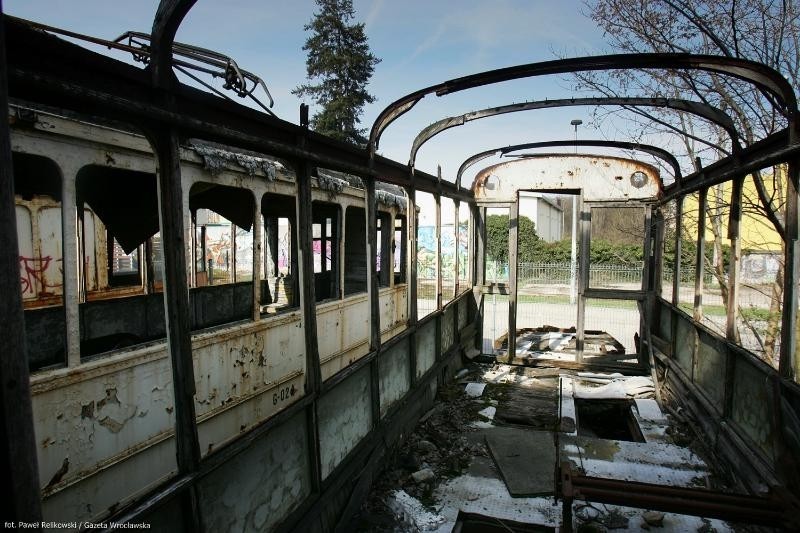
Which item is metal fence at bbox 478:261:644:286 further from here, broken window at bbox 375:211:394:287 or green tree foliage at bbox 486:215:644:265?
broken window at bbox 375:211:394:287

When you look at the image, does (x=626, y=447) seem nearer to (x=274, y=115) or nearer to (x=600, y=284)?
(x=274, y=115)

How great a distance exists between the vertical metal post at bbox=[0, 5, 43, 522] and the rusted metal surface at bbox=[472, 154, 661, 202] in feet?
29.5

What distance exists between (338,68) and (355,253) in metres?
23.5

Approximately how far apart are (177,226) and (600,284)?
21574mm

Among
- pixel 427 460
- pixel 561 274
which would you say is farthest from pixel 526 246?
pixel 427 460

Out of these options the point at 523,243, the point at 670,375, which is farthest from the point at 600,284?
the point at 670,375

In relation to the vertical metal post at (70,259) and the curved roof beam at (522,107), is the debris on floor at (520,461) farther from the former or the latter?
the curved roof beam at (522,107)

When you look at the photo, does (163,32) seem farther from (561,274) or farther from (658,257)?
(561,274)

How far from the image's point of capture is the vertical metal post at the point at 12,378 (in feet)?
4.56

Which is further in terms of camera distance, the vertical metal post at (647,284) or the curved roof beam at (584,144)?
the vertical metal post at (647,284)

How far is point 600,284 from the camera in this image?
840 inches

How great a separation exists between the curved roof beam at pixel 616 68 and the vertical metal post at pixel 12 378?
3.64 m

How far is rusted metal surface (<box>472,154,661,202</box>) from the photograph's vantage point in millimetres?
9094

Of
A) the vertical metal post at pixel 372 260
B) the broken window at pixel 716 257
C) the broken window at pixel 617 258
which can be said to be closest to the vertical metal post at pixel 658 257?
the broken window at pixel 716 257
